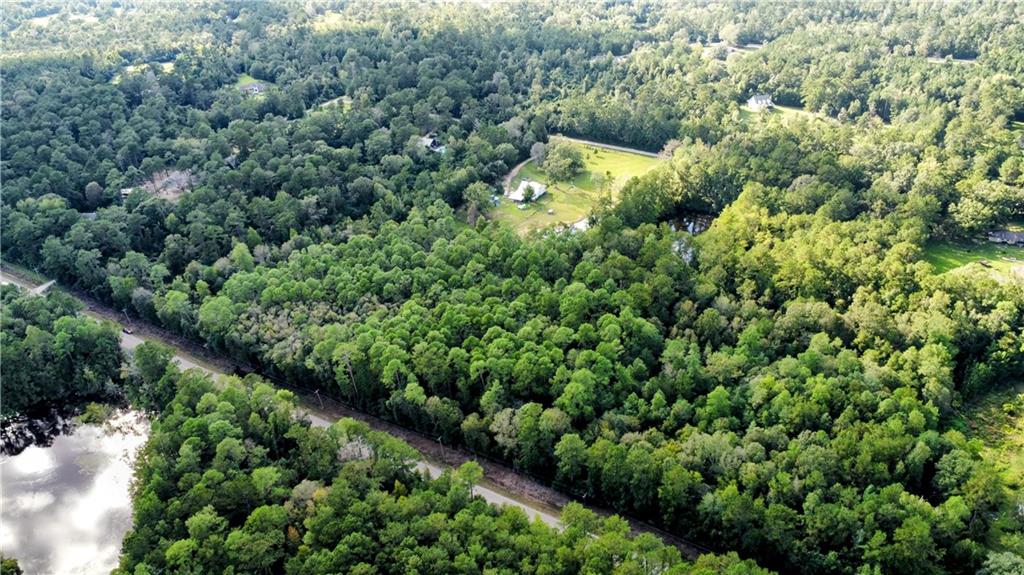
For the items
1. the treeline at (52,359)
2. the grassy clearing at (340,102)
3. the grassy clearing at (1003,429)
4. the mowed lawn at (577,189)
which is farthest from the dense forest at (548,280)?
the mowed lawn at (577,189)

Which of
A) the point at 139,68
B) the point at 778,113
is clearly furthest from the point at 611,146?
the point at 139,68

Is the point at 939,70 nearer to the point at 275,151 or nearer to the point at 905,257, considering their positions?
the point at 905,257

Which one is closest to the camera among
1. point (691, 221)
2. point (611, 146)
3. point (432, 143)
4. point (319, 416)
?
point (319, 416)

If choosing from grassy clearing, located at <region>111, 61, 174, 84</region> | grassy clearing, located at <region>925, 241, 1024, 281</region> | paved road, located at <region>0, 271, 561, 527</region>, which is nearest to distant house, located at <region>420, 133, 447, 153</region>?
paved road, located at <region>0, 271, 561, 527</region>

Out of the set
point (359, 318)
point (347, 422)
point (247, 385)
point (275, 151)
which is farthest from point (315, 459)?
point (275, 151)

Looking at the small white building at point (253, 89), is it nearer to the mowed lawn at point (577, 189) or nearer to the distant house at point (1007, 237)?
the mowed lawn at point (577, 189)

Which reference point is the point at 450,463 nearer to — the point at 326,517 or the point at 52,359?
the point at 326,517
